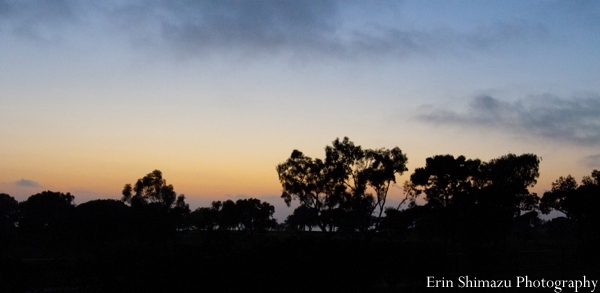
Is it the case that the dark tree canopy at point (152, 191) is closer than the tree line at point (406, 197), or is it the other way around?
the tree line at point (406, 197)

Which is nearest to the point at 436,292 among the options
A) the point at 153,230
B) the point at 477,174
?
the point at 153,230

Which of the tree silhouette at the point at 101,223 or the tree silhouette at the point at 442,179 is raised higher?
the tree silhouette at the point at 442,179

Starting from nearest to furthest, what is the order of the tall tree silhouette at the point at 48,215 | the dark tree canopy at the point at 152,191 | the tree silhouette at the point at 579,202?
1. the tree silhouette at the point at 579,202
2. the tall tree silhouette at the point at 48,215
3. the dark tree canopy at the point at 152,191

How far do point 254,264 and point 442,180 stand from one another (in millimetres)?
52819

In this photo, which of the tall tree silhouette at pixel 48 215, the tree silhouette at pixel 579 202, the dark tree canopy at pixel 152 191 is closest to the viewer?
the tree silhouette at pixel 579 202

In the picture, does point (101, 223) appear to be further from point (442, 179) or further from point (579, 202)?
point (579, 202)

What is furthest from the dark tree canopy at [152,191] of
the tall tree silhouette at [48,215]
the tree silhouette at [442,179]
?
the tree silhouette at [442,179]

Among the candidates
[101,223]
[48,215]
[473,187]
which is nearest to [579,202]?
[473,187]

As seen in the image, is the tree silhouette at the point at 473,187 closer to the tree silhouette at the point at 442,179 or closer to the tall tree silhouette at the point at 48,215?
the tree silhouette at the point at 442,179

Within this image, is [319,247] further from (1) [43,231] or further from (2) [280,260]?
(1) [43,231]

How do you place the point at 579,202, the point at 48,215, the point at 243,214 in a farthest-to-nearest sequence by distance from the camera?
the point at 243,214
the point at 48,215
the point at 579,202

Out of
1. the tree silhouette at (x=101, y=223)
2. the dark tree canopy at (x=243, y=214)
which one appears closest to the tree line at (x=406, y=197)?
the tree silhouette at (x=101, y=223)

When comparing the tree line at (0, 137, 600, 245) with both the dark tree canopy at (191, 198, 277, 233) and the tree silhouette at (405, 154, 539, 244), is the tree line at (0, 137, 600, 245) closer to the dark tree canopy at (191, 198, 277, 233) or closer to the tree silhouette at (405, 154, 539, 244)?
the tree silhouette at (405, 154, 539, 244)

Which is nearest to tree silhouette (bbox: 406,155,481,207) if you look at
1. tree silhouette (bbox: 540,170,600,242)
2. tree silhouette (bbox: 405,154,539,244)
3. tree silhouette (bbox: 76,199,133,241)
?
tree silhouette (bbox: 405,154,539,244)
